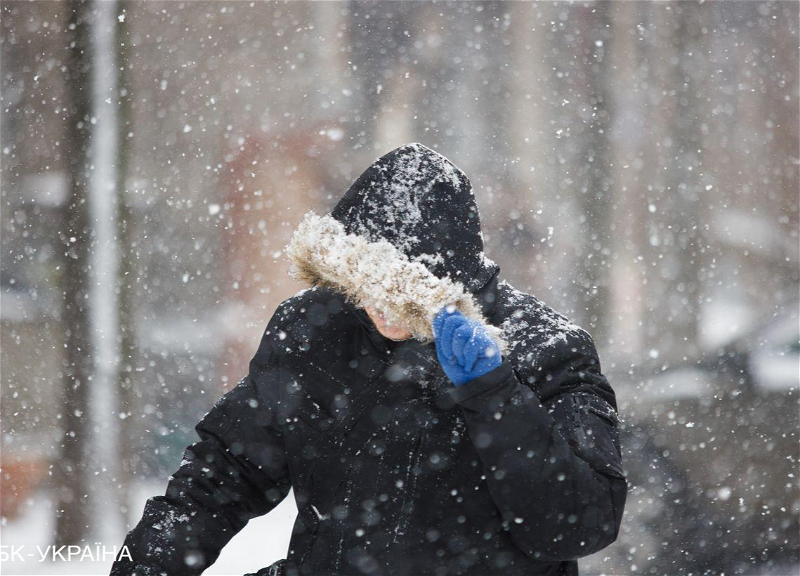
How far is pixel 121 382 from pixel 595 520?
1808mm

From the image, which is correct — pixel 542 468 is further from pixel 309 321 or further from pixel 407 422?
pixel 309 321

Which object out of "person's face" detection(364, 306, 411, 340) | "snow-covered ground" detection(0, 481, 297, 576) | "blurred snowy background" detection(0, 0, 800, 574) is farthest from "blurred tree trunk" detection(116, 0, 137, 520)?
"person's face" detection(364, 306, 411, 340)

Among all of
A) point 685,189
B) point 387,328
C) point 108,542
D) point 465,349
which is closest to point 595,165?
point 685,189

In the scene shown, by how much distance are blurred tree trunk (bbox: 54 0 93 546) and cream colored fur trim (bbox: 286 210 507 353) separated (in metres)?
1.44

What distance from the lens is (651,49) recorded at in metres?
2.29

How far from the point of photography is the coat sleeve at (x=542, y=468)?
1043mm

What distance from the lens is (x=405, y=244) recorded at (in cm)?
120

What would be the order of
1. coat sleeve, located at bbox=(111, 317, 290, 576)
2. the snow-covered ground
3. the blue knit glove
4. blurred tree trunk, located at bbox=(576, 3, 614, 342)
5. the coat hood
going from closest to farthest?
1. the blue knit glove
2. the coat hood
3. coat sleeve, located at bbox=(111, 317, 290, 576)
4. blurred tree trunk, located at bbox=(576, 3, 614, 342)
5. the snow-covered ground

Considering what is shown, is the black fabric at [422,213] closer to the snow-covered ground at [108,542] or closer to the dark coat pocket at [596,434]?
the dark coat pocket at [596,434]

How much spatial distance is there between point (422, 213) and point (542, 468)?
43 centimetres

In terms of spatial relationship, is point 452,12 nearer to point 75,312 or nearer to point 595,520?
point 75,312

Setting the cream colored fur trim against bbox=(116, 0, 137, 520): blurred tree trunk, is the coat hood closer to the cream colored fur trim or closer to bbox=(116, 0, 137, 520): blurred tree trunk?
the cream colored fur trim

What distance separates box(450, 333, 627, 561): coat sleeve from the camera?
104cm

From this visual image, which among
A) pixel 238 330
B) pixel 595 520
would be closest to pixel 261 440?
pixel 595 520
